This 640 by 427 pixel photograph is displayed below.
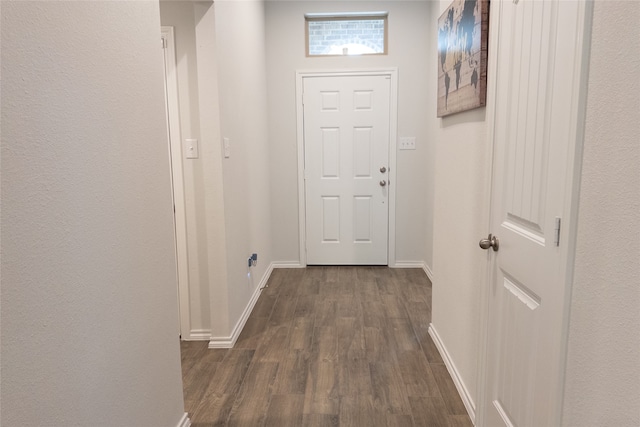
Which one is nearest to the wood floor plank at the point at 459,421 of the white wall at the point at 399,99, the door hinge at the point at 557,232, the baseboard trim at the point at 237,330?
the door hinge at the point at 557,232

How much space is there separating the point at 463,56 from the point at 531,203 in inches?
39.0

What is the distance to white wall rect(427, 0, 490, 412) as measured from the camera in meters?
1.94

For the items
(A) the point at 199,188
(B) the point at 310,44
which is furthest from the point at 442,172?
(B) the point at 310,44

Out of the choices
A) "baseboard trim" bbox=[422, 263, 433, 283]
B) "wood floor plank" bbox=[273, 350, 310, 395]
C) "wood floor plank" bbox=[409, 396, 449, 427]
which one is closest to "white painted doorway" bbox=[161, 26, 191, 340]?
"wood floor plank" bbox=[273, 350, 310, 395]

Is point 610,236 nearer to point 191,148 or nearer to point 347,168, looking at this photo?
point 191,148

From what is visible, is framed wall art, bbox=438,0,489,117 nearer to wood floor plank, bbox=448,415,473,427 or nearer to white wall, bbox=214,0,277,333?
white wall, bbox=214,0,277,333

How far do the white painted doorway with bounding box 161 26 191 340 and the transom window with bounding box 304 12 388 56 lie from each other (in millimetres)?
2025

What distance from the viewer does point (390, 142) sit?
439cm

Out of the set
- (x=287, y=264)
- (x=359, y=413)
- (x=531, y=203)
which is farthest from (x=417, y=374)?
(x=287, y=264)

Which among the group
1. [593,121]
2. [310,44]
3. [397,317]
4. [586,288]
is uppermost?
[310,44]

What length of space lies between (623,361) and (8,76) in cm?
142

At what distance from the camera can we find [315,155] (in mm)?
4469

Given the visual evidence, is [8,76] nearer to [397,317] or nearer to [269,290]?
[397,317]

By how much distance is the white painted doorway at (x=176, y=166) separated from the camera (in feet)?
8.63
